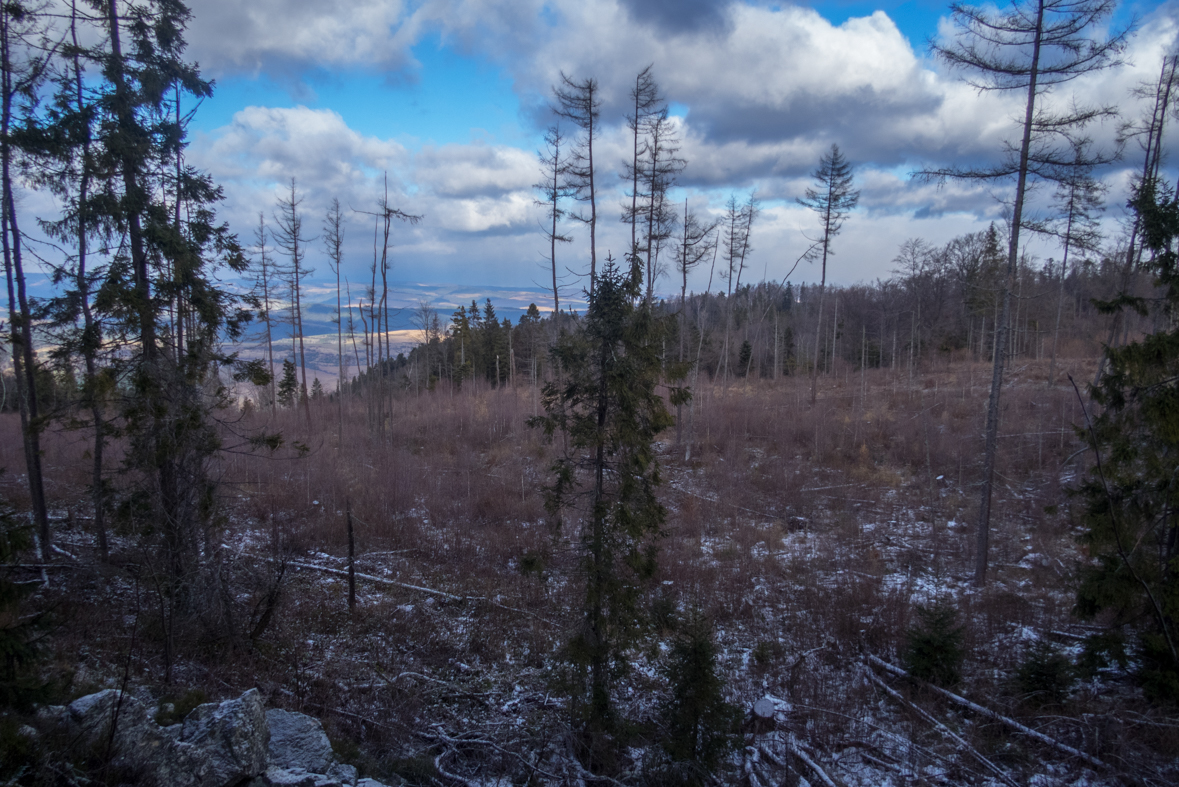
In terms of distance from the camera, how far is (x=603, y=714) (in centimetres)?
593

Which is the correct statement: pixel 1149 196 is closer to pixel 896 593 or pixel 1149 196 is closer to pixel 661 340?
pixel 661 340

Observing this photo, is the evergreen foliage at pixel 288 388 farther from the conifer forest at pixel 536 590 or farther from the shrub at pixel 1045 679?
the shrub at pixel 1045 679

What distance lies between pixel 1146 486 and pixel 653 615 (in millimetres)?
5546

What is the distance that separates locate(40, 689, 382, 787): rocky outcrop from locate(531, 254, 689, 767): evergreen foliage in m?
2.35

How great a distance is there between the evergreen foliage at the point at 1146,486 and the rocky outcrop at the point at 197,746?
25.1 ft

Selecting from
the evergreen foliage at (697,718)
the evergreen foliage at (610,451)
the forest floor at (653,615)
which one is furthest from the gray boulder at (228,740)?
the evergreen foliage at (697,718)

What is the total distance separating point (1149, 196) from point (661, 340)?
571cm

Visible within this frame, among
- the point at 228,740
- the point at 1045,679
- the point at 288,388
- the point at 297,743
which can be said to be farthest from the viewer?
the point at 288,388

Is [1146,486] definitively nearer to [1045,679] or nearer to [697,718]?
[1045,679]

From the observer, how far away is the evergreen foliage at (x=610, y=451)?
228 inches

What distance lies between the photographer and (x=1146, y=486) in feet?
19.5

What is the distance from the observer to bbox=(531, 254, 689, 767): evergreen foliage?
5793 mm

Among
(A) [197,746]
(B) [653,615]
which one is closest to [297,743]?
(A) [197,746]

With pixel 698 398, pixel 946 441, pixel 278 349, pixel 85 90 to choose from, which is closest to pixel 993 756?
pixel 85 90
